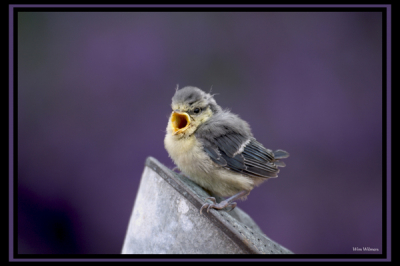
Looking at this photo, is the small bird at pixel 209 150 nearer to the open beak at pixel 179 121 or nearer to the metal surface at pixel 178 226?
the open beak at pixel 179 121

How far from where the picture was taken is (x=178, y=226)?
0.80 metres

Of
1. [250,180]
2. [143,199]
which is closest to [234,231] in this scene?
[143,199]

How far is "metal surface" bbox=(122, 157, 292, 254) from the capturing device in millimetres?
750

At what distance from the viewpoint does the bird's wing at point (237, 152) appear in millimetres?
1092

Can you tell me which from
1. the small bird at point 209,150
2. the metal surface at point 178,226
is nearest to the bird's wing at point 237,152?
the small bird at point 209,150

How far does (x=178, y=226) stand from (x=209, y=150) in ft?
1.13

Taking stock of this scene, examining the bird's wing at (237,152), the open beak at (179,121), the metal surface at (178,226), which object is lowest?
the metal surface at (178,226)

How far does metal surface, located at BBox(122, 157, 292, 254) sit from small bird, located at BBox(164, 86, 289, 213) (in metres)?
0.21

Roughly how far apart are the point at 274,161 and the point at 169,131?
0.45 meters

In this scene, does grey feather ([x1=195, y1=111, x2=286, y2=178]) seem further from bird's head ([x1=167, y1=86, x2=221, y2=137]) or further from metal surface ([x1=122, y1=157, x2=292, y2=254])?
metal surface ([x1=122, y1=157, x2=292, y2=254])

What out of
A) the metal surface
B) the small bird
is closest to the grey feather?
the small bird

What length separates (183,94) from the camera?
1.10 m

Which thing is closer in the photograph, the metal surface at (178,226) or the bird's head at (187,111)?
the metal surface at (178,226)
